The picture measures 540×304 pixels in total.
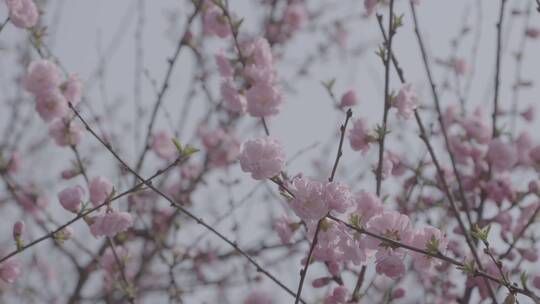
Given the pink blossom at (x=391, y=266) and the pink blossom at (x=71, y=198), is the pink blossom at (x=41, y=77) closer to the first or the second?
the pink blossom at (x=71, y=198)

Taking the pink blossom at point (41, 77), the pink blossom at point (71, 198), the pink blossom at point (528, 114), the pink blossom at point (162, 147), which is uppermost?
the pink blossom at point (162, 147)

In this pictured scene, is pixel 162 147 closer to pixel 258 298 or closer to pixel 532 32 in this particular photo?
pixel 258 298

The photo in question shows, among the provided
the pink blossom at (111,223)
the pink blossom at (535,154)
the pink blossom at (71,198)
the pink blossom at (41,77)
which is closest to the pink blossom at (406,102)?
the pink blossom at (535,154)

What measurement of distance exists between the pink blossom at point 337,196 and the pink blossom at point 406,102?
80cm

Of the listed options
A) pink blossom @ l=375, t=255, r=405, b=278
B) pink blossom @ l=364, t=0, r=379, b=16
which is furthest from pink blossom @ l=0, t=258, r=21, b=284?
pink blossom @ l=364, t=0, r=379, b=16

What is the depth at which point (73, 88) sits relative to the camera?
11.3ft

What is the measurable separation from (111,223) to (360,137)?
120cm

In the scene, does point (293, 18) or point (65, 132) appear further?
point (293, 18)

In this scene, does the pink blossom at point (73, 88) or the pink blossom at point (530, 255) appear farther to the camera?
the pink blossom at point (73, 88)

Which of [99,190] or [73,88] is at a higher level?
[73,88]

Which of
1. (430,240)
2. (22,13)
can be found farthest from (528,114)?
(22,13)

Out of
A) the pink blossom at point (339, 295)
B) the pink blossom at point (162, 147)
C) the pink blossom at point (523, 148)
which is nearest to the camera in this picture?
the pink blossom at point (339, 295)

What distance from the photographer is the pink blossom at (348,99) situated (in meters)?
3.35

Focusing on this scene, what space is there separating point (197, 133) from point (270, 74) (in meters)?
2.77
